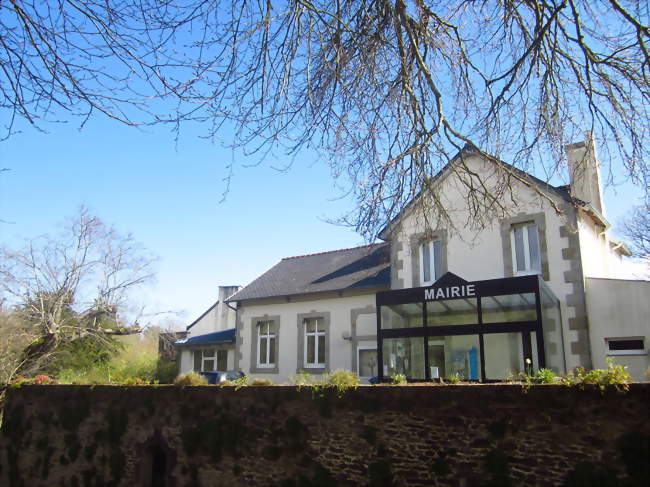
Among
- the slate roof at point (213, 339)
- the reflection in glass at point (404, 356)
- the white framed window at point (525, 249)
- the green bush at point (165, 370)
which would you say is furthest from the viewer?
the green bush at point (165, 370)

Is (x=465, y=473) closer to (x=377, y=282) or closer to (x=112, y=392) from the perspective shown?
Result: (x=112, y=392)

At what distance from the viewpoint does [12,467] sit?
39.6 feet

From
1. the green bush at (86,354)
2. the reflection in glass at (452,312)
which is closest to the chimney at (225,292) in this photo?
the green bush at (86,354)

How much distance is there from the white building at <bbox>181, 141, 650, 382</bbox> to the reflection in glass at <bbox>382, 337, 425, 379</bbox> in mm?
24

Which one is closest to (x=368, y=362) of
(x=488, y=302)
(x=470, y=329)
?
(x=470, y=329)

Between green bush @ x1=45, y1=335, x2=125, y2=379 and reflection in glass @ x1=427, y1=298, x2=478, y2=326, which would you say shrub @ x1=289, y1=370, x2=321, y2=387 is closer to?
reflection in glass @ x1=427, y1=298, x2=478, y2=326

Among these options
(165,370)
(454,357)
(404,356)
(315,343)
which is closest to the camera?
(454,357)

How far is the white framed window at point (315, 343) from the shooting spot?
58.1 feet

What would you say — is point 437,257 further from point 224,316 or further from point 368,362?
point 224,316

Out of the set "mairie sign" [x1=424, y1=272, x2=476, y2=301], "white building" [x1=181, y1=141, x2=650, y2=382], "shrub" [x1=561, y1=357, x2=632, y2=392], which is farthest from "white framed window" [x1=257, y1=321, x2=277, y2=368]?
"shrub" [x1=561, y1=357, x2=632, y2=392]

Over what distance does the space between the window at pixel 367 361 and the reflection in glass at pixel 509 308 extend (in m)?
Result: 4.97

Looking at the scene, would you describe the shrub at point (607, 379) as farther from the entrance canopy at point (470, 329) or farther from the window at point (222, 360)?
the window at point (222, 360)

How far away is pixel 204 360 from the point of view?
70.6ft

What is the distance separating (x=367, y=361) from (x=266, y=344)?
411 cm
